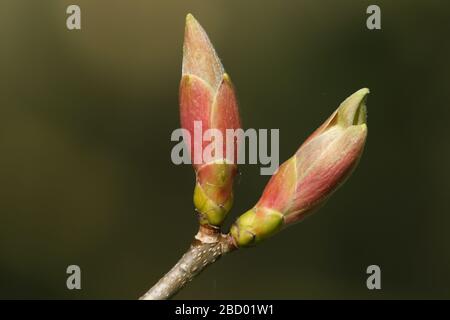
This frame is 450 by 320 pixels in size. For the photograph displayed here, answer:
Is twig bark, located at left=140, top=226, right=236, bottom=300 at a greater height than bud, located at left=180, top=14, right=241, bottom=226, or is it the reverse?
bud, located at left=180, top=14, right=241, bottom=226

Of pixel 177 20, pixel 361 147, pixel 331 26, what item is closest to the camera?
pixel 361 147

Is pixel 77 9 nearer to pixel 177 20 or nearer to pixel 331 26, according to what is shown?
pixel 177 20

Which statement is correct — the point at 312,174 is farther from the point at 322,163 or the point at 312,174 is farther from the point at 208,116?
the point at 208,116

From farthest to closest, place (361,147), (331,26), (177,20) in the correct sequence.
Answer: (177,20) → (331,26) → (361,147)

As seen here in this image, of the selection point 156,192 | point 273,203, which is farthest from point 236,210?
point 273,203

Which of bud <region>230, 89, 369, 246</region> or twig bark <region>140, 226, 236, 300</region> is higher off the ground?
bud <region>230, 89, 369, 246</region>
